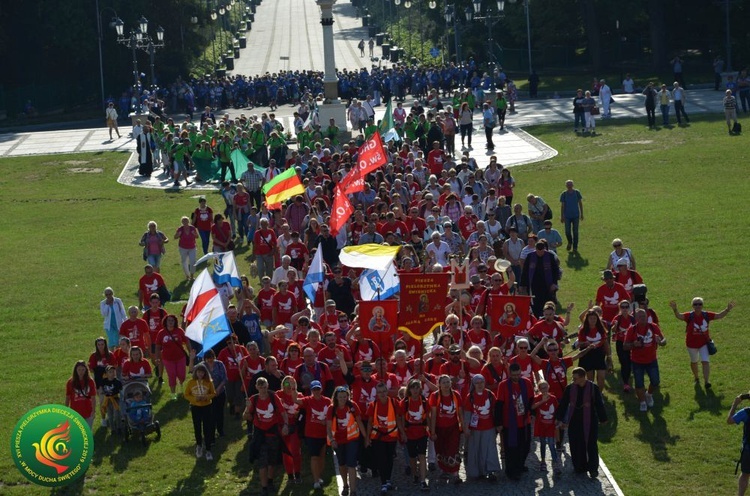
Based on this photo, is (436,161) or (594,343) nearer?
(594,343)

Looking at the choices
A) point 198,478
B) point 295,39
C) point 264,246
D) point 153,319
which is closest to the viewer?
point 198,478

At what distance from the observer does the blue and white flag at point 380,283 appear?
18.8m

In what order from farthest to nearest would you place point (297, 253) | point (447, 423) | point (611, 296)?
point (297, 253), point (611, 296), point (447, 423)

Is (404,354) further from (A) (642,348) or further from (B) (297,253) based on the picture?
(B) (297,253)

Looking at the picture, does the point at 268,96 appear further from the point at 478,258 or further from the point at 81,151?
the point at 478,258

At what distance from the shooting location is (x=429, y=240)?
2312 cm

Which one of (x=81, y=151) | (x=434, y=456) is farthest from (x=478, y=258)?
(x=81, y=151)

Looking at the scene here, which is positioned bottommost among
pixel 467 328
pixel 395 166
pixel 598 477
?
pixel 598 477

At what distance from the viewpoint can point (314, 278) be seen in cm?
2014

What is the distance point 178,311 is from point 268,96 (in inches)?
1611

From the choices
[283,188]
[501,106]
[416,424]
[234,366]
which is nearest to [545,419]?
[416,424]

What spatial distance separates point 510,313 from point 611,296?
7.03 ft

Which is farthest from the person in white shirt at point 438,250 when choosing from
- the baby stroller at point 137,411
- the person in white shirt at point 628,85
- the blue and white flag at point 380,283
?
the person in white shirt at point 628,85

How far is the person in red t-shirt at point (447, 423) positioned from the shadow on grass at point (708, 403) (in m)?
3.53
